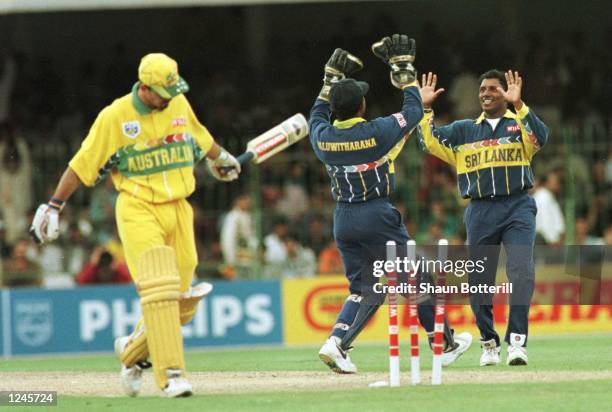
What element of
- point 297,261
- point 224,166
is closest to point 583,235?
point 297,261

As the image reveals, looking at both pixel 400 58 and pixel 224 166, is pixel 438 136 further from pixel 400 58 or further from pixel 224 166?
pixel 224 166

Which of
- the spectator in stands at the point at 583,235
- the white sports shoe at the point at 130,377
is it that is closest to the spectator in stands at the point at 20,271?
the spectator in stands at the point at 583,235

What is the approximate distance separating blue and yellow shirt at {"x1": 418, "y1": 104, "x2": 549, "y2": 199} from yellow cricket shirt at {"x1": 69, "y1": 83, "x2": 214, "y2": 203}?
8.64 ft

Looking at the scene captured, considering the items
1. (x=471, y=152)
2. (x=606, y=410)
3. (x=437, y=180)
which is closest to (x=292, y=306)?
(x=437, y=180)

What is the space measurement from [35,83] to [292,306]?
6.18 meters

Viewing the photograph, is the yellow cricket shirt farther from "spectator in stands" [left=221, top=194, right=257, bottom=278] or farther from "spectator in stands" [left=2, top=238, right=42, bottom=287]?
"spectator in stands" [left=2, top=238, right=42, bottom=287]

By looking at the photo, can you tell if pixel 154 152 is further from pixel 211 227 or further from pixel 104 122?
pixel 211 227

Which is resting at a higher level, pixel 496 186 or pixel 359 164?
pixel 359 164

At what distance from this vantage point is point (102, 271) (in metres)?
19.1

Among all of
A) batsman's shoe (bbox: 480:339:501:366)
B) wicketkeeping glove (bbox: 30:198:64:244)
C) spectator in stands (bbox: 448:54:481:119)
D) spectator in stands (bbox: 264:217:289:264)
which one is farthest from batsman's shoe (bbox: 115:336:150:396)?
spectator in stands (bbox: 448:54:481:119)

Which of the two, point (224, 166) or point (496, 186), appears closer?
point (224, 166)

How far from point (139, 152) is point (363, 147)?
1.89 meters

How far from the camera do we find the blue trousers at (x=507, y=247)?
11297 mm

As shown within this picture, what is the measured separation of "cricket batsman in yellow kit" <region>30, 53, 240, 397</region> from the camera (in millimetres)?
9430
